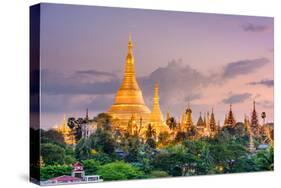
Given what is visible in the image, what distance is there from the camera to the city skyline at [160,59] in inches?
479

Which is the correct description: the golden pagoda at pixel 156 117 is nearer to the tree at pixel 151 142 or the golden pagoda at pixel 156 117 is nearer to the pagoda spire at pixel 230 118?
the tree at pixel 151 142

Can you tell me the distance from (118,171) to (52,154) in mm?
1088

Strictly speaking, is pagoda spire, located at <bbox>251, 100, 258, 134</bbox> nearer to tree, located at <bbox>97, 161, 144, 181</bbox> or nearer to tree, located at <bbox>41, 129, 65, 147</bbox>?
tree, located at <bbox>97, 161, 144, 181</bbox>

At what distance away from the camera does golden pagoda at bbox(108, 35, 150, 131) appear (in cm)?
1266

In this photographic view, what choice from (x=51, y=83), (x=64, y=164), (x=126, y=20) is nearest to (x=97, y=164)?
(x=64, y=164)

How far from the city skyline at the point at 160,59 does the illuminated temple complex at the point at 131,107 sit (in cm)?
9

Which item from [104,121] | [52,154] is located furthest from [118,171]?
[52,154]

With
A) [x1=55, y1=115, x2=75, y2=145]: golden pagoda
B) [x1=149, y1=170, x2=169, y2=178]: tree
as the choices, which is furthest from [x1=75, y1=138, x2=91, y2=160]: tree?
[x1=149, y1=170, x2=169, y2=178]: tree

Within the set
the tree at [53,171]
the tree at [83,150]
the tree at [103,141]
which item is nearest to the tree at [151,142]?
the tree at [103,141]

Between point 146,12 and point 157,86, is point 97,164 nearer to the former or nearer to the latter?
point 157,86

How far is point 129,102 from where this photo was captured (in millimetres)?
12828

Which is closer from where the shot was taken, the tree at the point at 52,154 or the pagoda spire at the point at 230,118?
the tree at the point at 52,154

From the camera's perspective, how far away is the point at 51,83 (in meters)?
12.1

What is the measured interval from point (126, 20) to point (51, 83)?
1.53 meters
